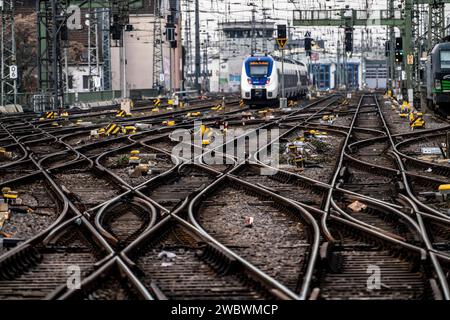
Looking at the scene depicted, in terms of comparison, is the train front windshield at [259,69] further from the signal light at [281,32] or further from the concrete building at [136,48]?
the concrete building at [136,48]

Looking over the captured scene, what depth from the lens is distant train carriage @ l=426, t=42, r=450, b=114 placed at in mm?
31031

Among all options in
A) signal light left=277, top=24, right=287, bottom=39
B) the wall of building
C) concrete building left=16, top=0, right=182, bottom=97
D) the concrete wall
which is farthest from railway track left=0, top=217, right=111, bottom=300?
the concrete wall

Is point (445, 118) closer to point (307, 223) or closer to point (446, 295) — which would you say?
point (307, 223)

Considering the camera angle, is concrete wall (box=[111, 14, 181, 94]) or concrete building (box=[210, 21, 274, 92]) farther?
concrete building (box=[210, 21, 274, 92])

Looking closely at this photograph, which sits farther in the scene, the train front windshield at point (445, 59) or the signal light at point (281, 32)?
the signal light at point (281, 32)

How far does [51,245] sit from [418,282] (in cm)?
363

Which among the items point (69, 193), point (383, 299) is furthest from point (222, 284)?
point (69, 193)

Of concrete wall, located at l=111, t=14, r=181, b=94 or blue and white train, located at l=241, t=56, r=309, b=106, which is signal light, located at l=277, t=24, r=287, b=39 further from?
concrete wall, located at l=111, t=14, r=181, b=94

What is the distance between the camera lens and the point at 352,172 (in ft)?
49.4

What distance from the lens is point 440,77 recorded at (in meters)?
31.5

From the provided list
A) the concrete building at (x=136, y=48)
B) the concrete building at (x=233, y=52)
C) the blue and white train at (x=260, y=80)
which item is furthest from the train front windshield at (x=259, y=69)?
the concrete building at (x=233, y=52)

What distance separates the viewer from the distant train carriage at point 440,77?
102 feet

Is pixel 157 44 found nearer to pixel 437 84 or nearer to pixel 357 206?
pixel 437 84

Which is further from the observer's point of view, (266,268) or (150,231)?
(150,231)
